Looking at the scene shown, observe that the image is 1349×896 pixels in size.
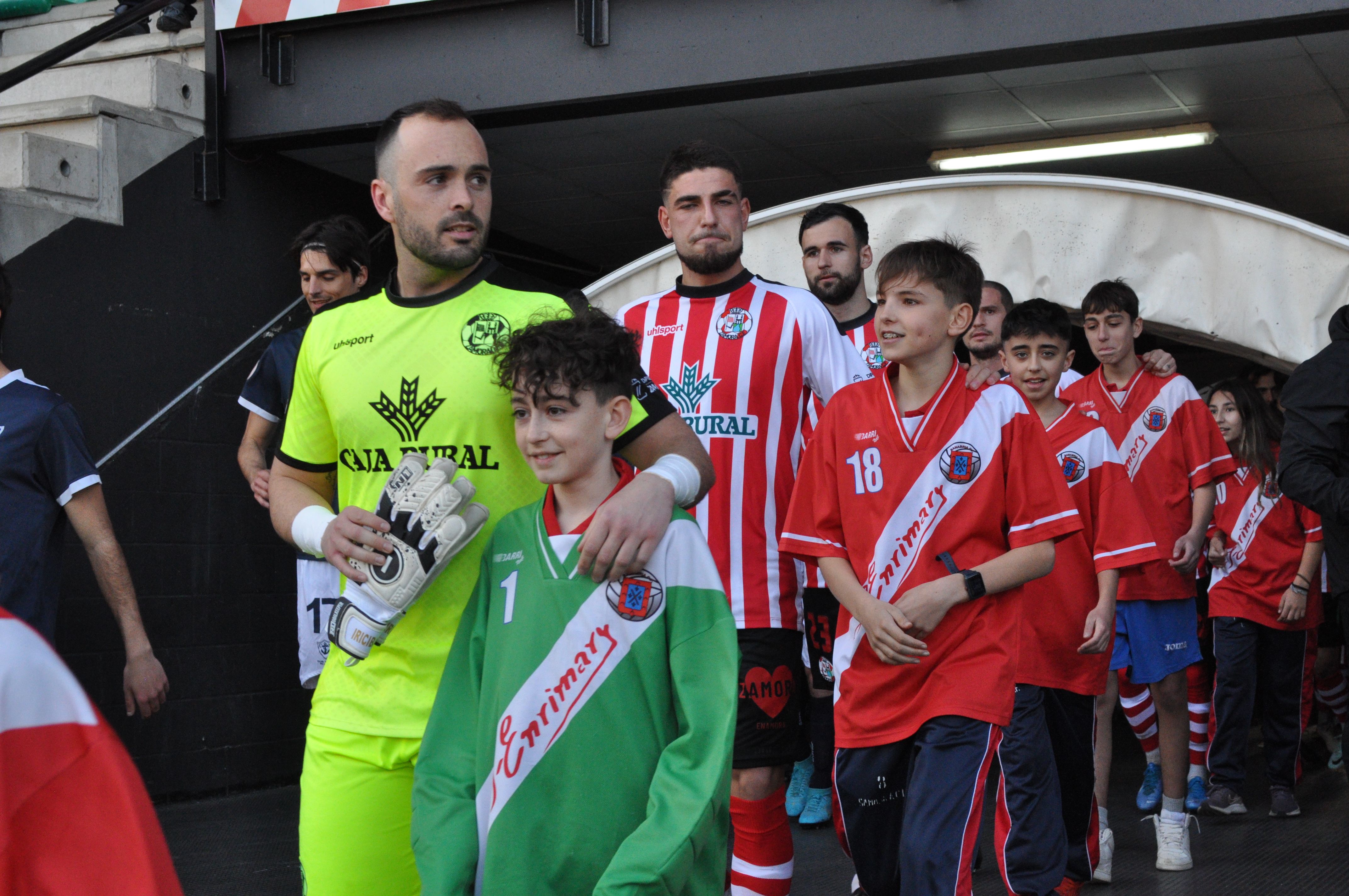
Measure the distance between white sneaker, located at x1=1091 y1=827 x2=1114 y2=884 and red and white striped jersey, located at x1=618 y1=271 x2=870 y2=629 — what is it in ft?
6.47

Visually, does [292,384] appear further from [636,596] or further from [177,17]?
[177,17]

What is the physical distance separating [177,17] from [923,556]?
22.2 ft

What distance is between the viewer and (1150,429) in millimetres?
5836

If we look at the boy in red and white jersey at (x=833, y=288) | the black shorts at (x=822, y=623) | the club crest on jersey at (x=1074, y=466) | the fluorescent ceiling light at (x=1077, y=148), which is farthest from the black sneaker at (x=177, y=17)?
the club crest on jersey at (x=1074, y=466)

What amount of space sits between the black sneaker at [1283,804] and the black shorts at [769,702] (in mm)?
3720

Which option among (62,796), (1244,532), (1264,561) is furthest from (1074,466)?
(62,796)

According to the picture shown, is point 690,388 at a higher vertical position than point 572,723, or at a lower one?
higher

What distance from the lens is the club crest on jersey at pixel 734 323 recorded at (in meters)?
3.96

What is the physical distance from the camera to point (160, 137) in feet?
25.1

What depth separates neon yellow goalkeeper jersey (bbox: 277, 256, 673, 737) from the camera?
253cm

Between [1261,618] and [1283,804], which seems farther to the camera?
[1261,618]

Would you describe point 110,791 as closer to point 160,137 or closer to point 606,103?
point 606,103

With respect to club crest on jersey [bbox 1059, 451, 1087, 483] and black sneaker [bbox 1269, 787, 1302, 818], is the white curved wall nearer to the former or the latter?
club crest on jersey [bbox 1059, 451, 1087, 483]

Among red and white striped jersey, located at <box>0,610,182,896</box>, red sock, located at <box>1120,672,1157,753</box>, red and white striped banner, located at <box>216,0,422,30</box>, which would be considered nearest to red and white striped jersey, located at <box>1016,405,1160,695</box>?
red sock, located at <box>1120,672,1157,753</box>
